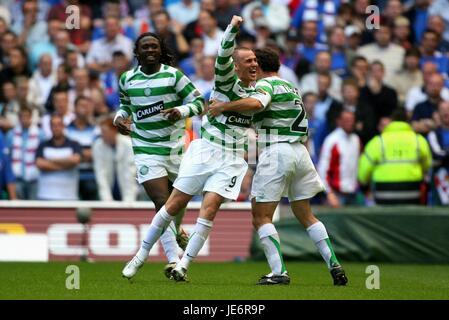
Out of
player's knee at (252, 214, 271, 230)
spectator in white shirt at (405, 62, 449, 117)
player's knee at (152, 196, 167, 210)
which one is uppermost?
spectator in white shirt at (405, 62, 449, 117)

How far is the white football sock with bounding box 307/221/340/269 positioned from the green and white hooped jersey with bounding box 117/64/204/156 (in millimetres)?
1730

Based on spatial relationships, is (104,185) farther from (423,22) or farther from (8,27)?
(423,22)

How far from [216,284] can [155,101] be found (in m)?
1.99

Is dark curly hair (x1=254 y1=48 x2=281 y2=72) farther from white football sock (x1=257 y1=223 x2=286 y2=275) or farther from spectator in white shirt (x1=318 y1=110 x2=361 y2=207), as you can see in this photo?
spectator in white shirt (x1=318 y1=110 x2=361 y2=207)

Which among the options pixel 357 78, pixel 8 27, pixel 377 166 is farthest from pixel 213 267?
pixel 8 27

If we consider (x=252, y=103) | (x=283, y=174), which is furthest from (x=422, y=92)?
(x=252, y=103)

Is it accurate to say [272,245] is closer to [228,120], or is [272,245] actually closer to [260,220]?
[260,220]

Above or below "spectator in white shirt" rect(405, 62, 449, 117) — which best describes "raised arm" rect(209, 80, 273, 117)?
below

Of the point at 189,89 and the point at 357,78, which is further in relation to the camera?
the point at 357,78

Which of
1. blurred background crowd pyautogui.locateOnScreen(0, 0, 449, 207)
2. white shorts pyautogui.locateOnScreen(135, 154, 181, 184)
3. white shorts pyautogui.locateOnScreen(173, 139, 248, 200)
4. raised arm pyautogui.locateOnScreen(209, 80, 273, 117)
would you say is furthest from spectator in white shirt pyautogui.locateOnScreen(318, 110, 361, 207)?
raised arm pyautogui.locateOnScreen(209, 80, 273, 117)

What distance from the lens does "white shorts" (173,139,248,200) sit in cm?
1077

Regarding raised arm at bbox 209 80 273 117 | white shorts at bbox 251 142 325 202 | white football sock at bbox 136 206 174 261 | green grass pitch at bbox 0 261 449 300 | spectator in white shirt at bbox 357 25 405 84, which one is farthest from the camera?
spectator in white shirt at bbox 357 25 405 84
